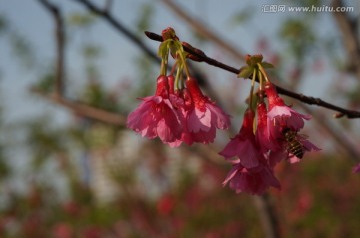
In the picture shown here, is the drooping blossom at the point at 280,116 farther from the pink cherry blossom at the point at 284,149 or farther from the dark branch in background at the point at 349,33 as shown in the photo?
the dark branch in background at the point at 349,33

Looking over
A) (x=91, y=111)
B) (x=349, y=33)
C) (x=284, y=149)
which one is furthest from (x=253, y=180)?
(x=349, y=33)

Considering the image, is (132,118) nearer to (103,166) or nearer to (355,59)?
(355,59)

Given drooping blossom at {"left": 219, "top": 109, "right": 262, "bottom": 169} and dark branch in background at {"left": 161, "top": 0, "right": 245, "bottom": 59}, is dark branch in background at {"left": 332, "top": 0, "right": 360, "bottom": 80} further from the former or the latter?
drooping blossom at {"left": 219, "top": 109, "right": 262, "bottom": 169}

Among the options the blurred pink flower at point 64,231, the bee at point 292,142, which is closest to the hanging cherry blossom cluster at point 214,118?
the bee at point 292,142

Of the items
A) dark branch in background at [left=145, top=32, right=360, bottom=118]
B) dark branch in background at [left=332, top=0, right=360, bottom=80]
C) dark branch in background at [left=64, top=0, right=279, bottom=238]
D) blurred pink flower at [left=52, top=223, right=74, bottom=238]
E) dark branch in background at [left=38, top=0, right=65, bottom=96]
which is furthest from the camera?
blurred pink flower at [left=52, top=223, right=74, bottom=238]

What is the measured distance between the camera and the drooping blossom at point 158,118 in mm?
840

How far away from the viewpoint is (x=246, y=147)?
0.89 meters

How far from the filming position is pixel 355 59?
9.23 ft

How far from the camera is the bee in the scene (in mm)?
885

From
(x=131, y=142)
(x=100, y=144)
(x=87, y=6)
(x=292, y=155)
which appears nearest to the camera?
(x=292, y=155)

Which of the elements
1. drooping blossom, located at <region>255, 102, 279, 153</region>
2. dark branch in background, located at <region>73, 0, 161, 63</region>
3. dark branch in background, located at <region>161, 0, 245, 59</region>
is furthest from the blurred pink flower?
drooping blossom, located at <region>255, 102, 279, 153</region>

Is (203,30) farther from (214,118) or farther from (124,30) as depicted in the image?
(214,118)

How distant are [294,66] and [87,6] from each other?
3979 millimetres

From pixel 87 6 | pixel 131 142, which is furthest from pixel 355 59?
pixel 131 142
